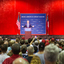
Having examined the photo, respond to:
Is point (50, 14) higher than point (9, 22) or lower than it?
higher

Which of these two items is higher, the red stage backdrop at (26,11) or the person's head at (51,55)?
the red stage backdrop at (26,11)

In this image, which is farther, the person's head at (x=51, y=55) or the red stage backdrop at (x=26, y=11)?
the red stage backdrop at (x=26, y=11)

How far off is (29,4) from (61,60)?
9.00 metres

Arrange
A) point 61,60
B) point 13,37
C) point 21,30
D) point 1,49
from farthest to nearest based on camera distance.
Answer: point 21,30 < point 13,37 < point 1,49 < point 61,60

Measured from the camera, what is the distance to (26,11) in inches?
372

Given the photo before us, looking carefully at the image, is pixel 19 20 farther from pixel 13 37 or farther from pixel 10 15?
pixel 13 37

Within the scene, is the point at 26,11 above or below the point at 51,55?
above

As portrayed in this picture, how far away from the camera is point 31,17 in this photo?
9.45 metres

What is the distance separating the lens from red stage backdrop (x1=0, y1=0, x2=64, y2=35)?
9.42m

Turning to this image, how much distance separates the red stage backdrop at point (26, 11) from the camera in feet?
30.9

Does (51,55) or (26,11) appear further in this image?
(26,11)

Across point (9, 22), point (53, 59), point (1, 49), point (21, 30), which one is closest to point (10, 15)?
point (9, 22)

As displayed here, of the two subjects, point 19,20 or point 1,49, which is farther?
point 19,20

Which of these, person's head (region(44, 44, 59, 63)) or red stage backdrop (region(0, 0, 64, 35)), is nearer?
person's head (region(44, 44, 59, 63))
